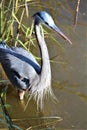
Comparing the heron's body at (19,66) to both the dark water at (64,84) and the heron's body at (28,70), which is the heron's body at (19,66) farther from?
the dark water at (64,84)

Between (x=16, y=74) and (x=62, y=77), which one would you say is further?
(x=62, y=77)

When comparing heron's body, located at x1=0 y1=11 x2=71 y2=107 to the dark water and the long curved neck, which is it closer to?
the long curved neck

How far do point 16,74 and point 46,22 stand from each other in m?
0.48

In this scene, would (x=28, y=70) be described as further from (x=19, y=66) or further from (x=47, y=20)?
(x=47, y=20)

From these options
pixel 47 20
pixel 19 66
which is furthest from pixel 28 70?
pixel 47 20

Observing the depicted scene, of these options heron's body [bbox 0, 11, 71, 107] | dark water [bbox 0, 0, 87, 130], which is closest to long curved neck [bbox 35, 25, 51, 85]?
heron's body [bbox 0, 11, 71, 107]

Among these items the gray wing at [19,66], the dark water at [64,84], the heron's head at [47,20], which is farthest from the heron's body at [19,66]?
the heron's head at [47,20]

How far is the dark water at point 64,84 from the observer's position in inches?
117

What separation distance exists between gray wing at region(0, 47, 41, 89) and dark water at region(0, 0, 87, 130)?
21cm

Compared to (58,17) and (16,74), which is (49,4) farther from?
(16,74)

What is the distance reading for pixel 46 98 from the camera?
3248 millimetres

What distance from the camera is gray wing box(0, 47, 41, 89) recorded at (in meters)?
3.02

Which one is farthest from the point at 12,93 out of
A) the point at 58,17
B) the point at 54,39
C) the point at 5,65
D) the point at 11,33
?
the point at 58,17

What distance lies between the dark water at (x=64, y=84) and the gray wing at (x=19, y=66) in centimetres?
21
